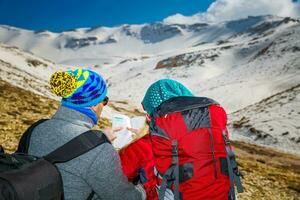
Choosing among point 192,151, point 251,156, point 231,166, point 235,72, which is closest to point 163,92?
point 192,151

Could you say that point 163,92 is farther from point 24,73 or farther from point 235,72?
point 235,72

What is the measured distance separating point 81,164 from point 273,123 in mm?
35300

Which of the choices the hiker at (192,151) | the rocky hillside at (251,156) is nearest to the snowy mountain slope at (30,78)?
the rocky hillside at (251,156)

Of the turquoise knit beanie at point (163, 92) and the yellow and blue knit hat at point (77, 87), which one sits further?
the turquoise knit beanie at point (163, 92)

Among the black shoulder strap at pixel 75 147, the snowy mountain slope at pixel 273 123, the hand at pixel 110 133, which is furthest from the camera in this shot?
the snowy mountain slope at pixel 273 123

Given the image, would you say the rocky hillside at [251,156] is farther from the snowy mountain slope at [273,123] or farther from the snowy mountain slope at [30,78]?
the snowy mountain slope at [30,78]

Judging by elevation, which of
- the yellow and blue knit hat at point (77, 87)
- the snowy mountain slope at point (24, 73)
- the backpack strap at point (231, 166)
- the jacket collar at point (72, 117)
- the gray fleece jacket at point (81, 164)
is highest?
the snowy mountain slope at point (24, 73)

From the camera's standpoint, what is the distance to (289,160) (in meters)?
25.1

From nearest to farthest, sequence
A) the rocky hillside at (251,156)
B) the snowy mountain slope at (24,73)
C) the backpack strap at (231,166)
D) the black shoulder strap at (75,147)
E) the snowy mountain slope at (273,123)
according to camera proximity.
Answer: the black shoulder strap at (75,147)
the backpack strap at (231,166)
the rocky hillside at (251,156)
the snowy mountain slope at (273,123)
the snowy mountain slope at (24,73)

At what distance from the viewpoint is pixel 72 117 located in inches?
161

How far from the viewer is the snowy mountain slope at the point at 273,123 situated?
31453 mm

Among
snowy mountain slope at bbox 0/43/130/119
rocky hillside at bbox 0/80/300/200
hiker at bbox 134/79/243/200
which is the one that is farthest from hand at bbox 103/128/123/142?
snowy mountain slope at bbox 0/43/130/119

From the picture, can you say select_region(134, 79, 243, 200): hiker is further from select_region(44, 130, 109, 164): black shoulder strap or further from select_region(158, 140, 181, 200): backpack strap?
select_region(44, 130, 109, 164): black shoulder strap

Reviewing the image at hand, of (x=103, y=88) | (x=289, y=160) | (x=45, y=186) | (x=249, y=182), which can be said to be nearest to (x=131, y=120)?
(x=103, y=88)
